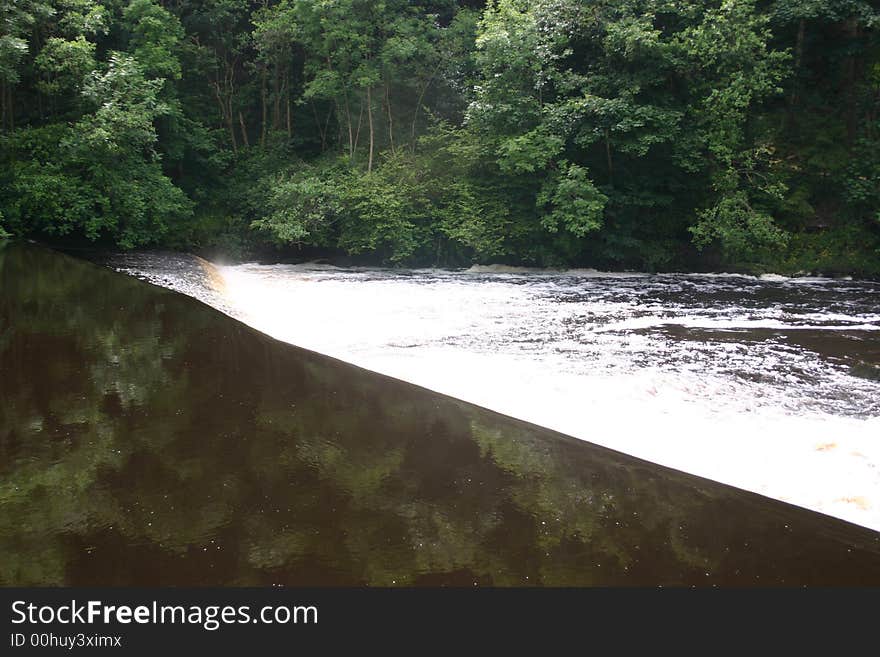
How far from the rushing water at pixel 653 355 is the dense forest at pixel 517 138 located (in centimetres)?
241

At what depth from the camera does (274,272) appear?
1691 cm

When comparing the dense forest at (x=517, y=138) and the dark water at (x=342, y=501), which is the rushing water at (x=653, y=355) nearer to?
the dark water at (x=342, y=501)

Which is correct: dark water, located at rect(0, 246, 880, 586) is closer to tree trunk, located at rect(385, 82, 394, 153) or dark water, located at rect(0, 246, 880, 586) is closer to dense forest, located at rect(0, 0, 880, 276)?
dense forest, located at rect(0, 0, 880, 276)

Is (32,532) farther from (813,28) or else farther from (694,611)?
(813,28)

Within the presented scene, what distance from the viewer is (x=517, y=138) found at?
1633 cm

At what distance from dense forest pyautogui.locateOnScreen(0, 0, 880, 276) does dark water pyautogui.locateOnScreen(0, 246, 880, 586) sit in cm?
1141

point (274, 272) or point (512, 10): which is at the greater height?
point (512, 10)

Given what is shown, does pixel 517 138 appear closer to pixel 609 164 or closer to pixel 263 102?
pixel 609 164

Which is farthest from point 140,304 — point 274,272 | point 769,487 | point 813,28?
point 813,28

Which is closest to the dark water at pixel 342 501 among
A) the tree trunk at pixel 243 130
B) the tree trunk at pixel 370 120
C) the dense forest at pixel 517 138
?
the dense forest at pixel 517 138

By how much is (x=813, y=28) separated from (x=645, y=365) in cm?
1400

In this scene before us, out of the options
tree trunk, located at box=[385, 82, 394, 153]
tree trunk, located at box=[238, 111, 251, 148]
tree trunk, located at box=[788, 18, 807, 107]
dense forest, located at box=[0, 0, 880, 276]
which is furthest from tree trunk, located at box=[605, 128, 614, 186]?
tree trunk, located at box=[238, 111, 251, 148]

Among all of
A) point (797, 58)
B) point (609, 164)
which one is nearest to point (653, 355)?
point (609, 164)

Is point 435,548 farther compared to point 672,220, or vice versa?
point 672,220
